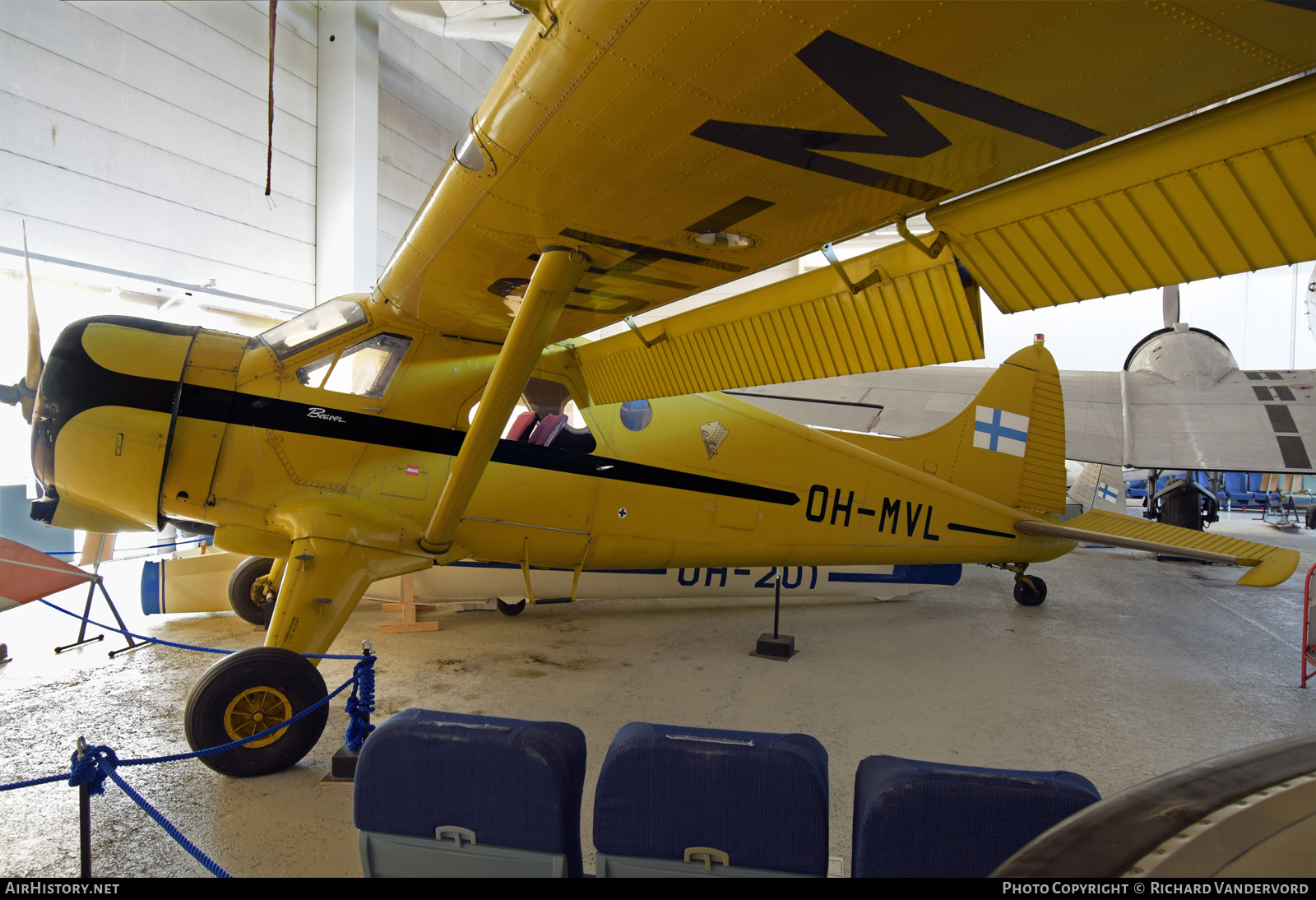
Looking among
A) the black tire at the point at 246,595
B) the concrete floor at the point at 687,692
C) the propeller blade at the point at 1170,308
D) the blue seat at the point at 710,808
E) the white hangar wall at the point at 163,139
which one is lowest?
the concrete floor at the point at 687,692

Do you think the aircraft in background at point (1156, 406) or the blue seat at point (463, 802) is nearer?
the blue seat at point (463, 802)

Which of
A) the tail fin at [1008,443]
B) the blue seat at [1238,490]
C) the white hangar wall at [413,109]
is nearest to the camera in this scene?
the tail fin at [1008,443]

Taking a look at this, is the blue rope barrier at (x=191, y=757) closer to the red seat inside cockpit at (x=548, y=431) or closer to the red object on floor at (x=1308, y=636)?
the red seat inside cockpit at (x=548, y=431)

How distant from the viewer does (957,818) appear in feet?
4.85

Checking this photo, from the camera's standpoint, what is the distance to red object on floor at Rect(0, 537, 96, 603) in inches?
126

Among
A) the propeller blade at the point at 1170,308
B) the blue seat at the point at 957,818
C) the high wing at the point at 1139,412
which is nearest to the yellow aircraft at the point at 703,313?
the blue seat at the point at 957,818

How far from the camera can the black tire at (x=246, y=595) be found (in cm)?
565

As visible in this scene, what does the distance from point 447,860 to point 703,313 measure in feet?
10.5

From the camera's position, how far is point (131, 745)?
345cm

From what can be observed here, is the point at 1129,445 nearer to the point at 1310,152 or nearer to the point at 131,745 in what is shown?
the point at 1310,152

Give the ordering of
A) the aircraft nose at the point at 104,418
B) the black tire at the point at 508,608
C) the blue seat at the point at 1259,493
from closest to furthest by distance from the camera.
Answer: the aircraft nose at the point at 104,418, the black tire at the point at 508,608, the blue seat at the point at 1259,493

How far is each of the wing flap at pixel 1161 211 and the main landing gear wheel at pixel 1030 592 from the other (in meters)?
5.54

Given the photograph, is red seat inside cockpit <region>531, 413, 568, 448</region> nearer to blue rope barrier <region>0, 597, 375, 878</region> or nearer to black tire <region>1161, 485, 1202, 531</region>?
blue rope barrier <region>0, 597, 375, 878</region>

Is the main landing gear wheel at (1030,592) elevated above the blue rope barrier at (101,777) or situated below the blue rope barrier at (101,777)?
below
